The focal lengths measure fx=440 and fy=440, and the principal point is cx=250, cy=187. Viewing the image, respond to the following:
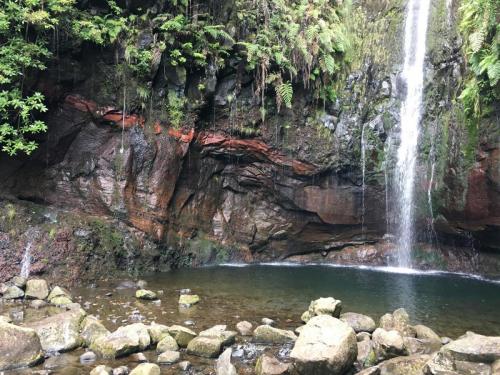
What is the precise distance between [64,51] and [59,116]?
2.01 meters

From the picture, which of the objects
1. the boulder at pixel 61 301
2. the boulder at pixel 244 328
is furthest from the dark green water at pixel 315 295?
the boulder at pixel 61 301

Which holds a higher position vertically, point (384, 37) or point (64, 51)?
point (384, 37)

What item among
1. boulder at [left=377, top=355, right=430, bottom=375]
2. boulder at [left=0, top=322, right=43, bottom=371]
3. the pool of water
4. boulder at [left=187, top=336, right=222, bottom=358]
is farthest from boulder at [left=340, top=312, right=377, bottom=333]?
boulder at [left=0, top=322, right=43, bottom=371]

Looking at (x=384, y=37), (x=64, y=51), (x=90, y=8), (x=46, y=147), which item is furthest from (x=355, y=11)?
(x=46, y=147)

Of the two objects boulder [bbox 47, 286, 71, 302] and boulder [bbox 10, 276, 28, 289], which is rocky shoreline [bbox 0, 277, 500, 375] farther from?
boulder [bbox 10, 276, 28, 289]

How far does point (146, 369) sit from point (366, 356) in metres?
3.48

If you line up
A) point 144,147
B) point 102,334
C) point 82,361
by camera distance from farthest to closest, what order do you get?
point 144,147 → point 102,334 → point 82,361

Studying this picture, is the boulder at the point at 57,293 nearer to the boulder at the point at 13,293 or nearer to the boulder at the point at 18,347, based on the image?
the boulder at the point at 13,293

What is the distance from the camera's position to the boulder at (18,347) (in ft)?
21.6

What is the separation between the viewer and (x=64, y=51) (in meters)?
13.5

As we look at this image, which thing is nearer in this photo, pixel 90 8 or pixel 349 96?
pixel 90 8

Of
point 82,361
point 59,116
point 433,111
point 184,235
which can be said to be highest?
point 433,111

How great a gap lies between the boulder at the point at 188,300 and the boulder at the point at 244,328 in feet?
6.77

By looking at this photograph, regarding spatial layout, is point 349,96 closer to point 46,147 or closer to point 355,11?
point 355,11
